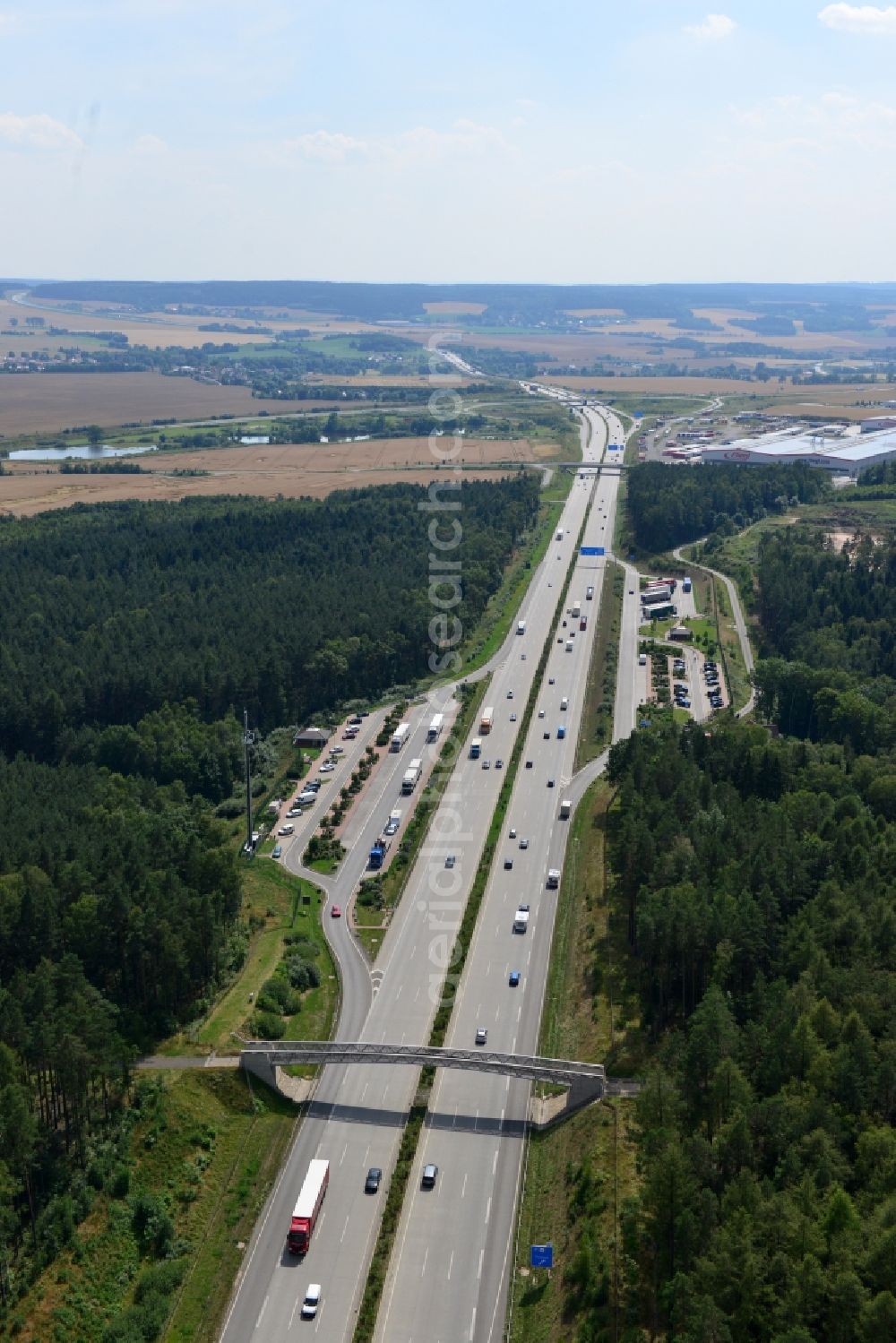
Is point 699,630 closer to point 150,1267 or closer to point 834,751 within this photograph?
point 834,751

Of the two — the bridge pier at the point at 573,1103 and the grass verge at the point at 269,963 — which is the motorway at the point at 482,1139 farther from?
the grass verge at the point at 269,963

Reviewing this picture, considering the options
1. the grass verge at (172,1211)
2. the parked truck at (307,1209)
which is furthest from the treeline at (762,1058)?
the grass verge at (172,1211)

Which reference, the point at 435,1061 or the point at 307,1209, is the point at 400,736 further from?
the point at 307,1209

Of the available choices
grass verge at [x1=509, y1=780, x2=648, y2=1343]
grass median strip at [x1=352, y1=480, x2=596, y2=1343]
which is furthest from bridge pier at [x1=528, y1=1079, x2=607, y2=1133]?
grass median strip at [x1=352, y1=480, x2=596, y2=1343]

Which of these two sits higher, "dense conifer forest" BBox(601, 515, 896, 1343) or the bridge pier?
"dense conifer forest" BBox(601, 515, 896, 1343)

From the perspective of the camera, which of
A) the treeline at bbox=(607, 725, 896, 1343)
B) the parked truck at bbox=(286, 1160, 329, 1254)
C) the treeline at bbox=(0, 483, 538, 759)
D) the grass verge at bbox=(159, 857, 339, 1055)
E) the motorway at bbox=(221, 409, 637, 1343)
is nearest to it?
the treeline at bbox=(607, 725, 896, 1343)

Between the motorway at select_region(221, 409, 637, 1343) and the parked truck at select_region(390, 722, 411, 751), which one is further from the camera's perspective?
the parked truck at select_region(390, 722, 411, 751)

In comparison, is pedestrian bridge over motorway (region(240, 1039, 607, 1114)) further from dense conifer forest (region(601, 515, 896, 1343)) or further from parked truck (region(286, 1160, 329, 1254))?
parked truck (region(286, 1160, 329, 1254))
